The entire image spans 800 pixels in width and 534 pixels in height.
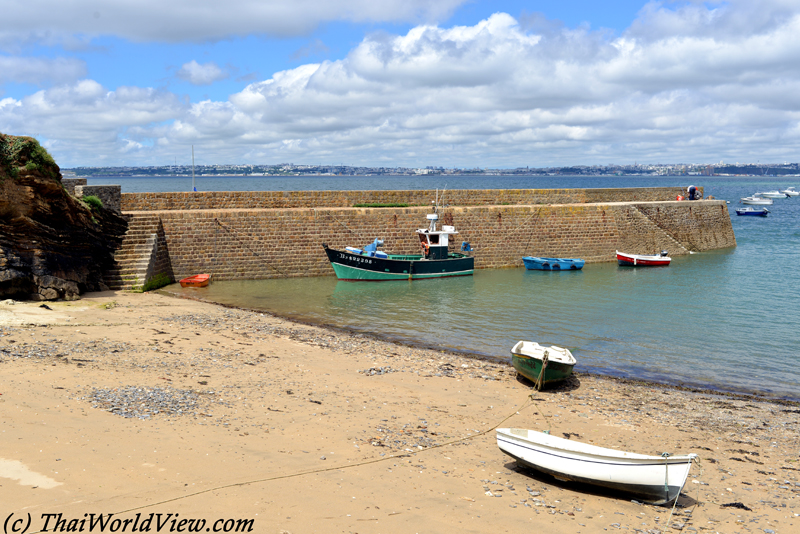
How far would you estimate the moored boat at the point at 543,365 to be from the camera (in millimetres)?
10250

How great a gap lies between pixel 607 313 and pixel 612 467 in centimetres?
1151

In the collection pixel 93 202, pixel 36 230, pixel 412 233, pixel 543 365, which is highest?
pixel 93 202

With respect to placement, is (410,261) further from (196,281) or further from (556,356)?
(556,356)

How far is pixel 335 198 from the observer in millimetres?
25797

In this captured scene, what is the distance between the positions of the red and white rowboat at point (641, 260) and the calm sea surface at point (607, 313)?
0.74m

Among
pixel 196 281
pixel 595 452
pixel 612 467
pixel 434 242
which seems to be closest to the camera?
pixel 612 467

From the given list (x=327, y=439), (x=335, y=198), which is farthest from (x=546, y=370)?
(x=335, y=198)

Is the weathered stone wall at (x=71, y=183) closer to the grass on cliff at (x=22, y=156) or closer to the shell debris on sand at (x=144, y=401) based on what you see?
the grass on cliff at (x=22, y=156)

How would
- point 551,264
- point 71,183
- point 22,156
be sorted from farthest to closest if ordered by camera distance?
1. point 551,264
2. point 71,183
3. point 22,156

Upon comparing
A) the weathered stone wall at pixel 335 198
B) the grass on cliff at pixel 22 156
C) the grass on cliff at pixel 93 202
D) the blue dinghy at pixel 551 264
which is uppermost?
the grass on cliff at pixel 22 156

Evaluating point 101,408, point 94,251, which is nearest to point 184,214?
point 94,251

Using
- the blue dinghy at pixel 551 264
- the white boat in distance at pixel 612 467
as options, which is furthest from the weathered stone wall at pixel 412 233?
the white boat in distance at pixel 612 467

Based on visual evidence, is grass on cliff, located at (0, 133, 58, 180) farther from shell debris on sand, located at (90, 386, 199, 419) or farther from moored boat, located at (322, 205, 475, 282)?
shell debris on sand, located at (90, 386, 199, 419)

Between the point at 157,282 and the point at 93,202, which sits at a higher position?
the point at 93,202
